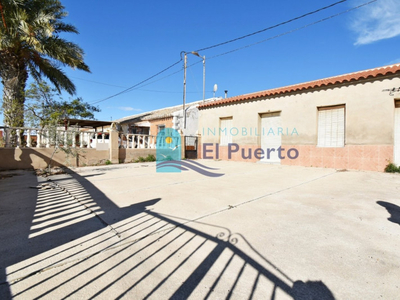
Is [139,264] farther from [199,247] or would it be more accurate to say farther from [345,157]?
[345,157]

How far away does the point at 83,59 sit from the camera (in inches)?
439

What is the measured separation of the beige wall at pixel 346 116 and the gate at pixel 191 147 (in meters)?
3.26

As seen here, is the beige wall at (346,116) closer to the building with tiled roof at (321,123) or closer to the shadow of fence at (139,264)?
the building with tiled roof at (321,123)

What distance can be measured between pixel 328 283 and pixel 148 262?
1545 mm

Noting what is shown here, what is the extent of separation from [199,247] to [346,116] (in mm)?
8608

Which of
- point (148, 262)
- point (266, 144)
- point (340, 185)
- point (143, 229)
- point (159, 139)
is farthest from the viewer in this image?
point (159, 139)

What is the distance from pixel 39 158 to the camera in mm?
8336

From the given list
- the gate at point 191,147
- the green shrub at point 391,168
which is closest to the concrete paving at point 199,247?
the green shrub at point 391,168

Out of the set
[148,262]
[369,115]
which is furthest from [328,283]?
[369,115]

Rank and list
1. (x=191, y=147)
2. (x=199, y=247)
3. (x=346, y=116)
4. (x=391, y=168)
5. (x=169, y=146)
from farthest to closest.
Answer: (x=191, y=147) → (x=169, y=146) → (x=346, y=116) → (x=391, y=168) → (x=199, y=247)

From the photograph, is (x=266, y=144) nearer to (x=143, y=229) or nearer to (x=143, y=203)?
(x=143, y=203)

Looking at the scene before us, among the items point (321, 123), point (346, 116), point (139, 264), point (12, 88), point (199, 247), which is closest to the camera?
point (139, 264)

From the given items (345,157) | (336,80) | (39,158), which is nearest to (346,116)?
(336,80)

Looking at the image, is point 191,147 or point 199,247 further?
point 191,147
